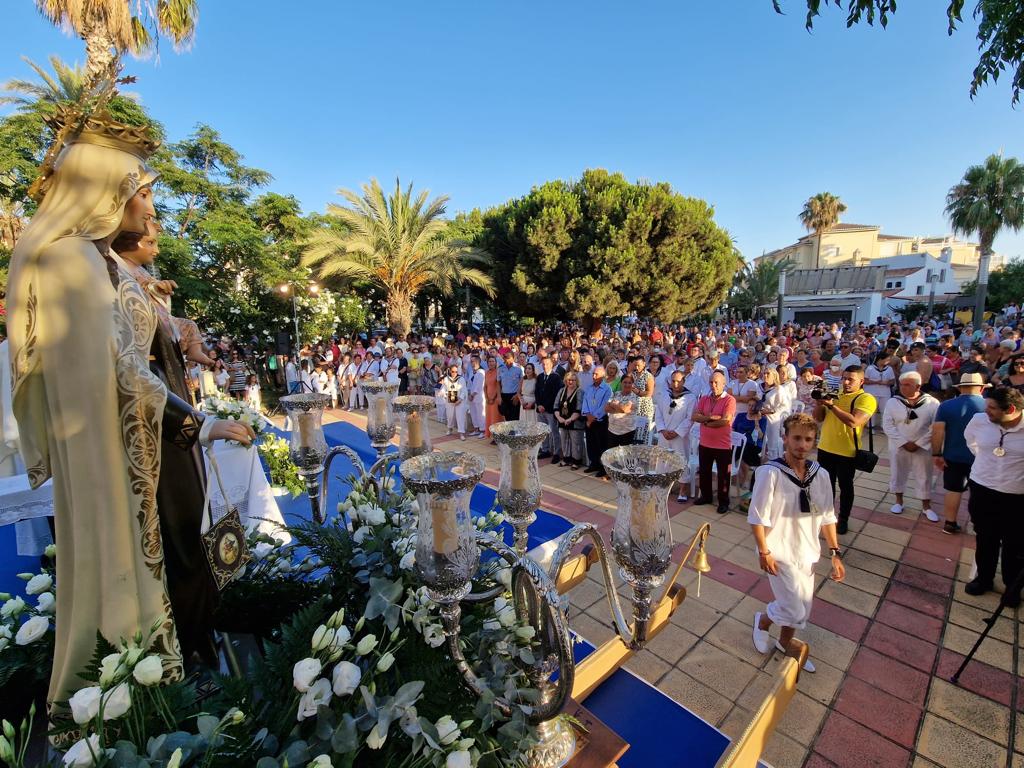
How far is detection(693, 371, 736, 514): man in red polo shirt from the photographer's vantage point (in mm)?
5980

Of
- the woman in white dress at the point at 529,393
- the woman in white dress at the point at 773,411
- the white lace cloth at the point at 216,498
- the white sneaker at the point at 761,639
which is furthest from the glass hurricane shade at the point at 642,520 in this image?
the woman in white dress at the point at 529,393

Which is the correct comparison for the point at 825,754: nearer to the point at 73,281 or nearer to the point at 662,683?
the point at 662,683

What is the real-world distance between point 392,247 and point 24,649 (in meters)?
17.2

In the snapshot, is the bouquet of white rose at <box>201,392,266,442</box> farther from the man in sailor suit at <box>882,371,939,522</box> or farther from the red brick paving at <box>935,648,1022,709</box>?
the man in sailor suit at <box>882,371,939,522</box>

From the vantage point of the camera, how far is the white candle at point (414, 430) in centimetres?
244

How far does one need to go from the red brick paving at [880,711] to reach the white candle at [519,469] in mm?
3021

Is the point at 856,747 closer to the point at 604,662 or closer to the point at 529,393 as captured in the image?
the point at 604,662

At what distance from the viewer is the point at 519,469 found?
198 cm

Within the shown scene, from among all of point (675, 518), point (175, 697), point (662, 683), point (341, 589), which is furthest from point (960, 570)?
point (175, 697)

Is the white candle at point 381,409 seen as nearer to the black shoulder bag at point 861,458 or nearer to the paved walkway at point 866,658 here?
the paved walkway at point 866,658

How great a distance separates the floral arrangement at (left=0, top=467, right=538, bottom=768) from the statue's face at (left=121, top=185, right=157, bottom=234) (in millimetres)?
1522

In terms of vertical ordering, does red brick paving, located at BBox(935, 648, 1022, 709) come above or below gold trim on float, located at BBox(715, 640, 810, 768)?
below

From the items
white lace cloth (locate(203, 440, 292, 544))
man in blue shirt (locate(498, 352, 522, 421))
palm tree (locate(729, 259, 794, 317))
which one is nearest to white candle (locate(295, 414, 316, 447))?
white lace cloth (locate(203, 440, 292, 544))

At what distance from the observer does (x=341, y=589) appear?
1.90 meters
